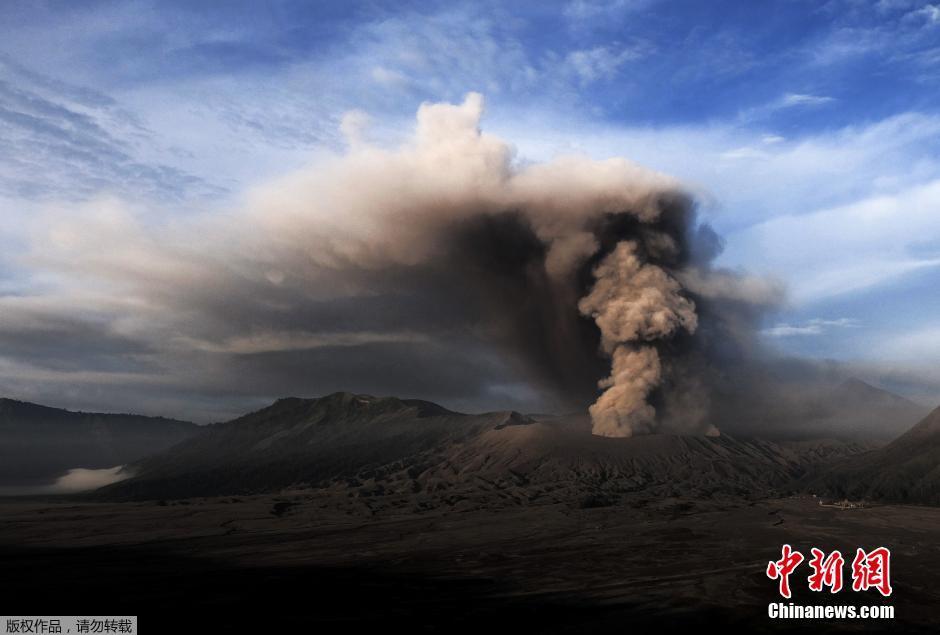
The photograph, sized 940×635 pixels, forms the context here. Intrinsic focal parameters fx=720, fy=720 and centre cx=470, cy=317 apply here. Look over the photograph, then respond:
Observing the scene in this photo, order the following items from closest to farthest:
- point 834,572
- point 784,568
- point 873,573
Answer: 1. point 834,572
2. point 873,573
3. point 784,568

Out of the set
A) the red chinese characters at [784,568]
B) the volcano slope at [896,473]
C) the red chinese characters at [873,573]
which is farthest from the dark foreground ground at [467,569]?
the volcano slope at [896,473]

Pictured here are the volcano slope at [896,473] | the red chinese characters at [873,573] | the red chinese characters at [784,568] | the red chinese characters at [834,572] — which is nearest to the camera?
the red chinese characters at [784,568]

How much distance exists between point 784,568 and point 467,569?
28492 millimetres

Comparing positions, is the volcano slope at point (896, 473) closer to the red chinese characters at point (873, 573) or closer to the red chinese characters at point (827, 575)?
the red chinese characters at point (873, 573)

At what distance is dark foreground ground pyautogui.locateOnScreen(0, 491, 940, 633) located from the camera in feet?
157

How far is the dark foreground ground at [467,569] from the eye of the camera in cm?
4784

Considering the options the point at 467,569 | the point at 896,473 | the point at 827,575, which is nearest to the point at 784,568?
the point at 827,575

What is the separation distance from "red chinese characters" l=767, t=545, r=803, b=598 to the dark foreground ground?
91cm

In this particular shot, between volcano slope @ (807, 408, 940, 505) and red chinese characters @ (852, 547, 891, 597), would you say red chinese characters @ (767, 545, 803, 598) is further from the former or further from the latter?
volcano slope @ (807, 408, 940, 505)

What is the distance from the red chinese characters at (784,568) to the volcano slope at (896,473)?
94436mm

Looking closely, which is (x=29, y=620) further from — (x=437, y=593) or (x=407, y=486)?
(x=407, y=486)

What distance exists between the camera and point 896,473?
16262 centimetres

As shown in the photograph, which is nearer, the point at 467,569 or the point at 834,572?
the point at 834,572

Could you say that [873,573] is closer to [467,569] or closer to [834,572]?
[834,572]
